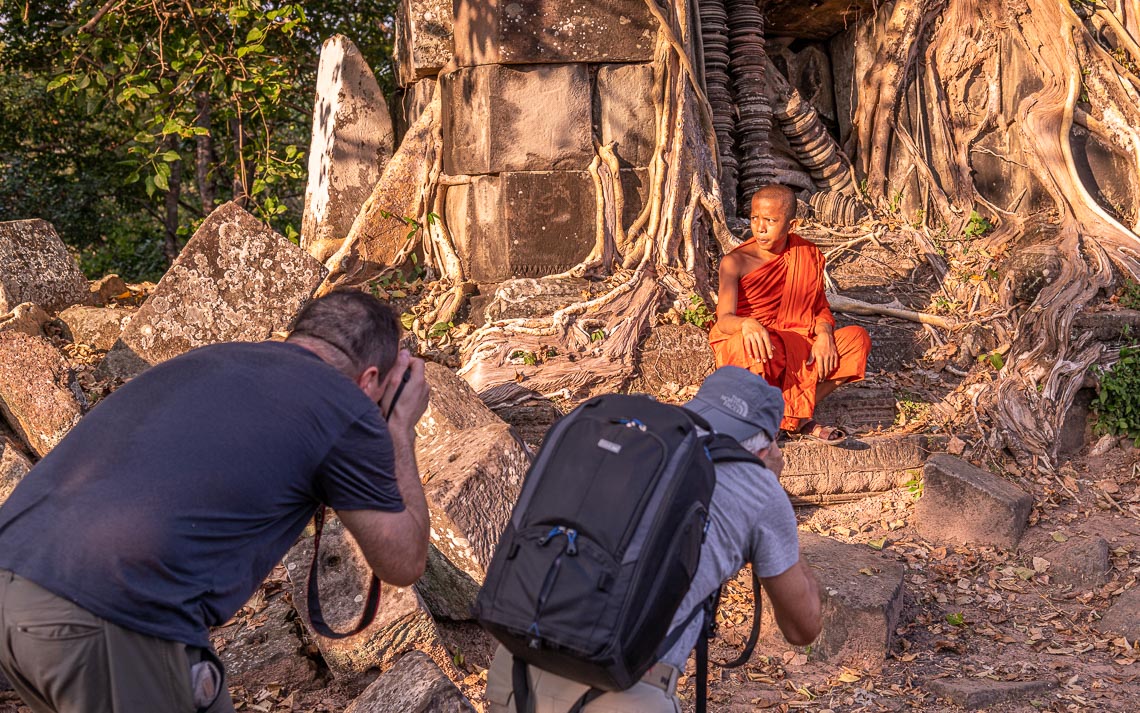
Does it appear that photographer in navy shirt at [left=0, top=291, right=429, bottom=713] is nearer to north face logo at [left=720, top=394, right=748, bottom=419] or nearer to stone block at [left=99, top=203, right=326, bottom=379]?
north face logo at [left=720, top=394, right=748, bottom=419]

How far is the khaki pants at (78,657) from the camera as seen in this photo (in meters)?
1.72

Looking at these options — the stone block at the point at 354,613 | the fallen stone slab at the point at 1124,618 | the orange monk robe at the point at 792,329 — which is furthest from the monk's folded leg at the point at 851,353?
the stone block at the point at 354,613

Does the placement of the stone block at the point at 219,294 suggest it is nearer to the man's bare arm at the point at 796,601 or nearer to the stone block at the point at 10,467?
the stone block at the point at 10,467

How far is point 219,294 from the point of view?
5230mm

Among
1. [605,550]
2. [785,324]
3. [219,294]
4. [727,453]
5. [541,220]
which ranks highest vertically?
[541,220]

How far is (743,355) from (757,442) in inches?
116

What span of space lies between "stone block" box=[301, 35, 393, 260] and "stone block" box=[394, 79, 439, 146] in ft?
0.62

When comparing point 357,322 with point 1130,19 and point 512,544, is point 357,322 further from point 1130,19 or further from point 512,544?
Answer: point 1130,19

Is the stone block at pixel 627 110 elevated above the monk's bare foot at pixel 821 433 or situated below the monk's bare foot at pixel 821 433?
above

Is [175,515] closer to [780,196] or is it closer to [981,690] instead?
[981,690]

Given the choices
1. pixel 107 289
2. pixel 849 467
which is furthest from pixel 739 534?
pixel 107 289

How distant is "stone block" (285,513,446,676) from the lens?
339 centimetres

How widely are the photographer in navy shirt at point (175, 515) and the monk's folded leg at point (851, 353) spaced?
3.59 meters

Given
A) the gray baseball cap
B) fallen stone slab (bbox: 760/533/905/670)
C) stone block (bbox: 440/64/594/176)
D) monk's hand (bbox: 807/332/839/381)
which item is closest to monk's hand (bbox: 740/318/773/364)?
monk's hand (bbox: 807/332/839/381)
